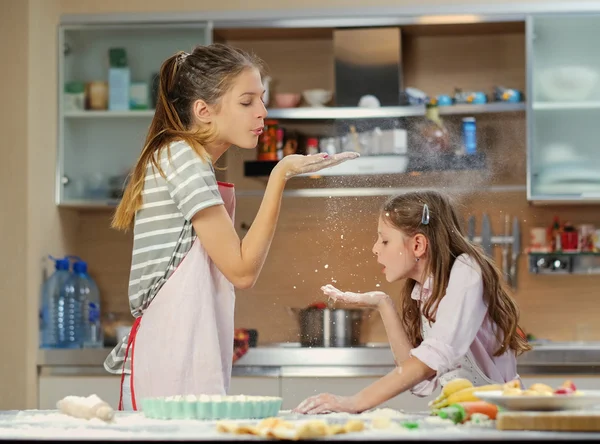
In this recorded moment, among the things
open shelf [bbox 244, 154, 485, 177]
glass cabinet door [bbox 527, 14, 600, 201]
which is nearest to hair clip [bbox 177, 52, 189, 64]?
open shelf [bbox 244, 154, 485, 177]

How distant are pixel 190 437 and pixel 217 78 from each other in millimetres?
845

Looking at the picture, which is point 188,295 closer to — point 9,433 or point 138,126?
point 9,433

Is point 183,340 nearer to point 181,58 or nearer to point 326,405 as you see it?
point 326,405

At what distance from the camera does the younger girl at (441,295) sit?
1634mm

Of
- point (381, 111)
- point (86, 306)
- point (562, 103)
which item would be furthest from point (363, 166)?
point (86, 306)

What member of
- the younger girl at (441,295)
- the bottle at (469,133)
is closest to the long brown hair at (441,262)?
the younger girl at (441,295)

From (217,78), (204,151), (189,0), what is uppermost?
(189,0)

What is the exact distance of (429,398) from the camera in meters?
2.85

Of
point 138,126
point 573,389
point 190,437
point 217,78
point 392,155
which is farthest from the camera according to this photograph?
point 138,126

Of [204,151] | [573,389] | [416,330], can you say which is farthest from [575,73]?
[573,389]

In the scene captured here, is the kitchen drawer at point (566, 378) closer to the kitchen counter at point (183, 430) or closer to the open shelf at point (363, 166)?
the open shelf at point (363, 166)

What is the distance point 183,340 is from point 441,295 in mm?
462

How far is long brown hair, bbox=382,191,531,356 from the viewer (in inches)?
67.4

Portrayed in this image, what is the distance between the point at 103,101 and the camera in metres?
3.44
